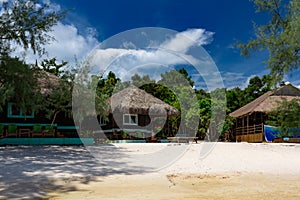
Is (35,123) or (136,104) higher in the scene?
(136,104)

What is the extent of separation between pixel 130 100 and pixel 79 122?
480 cm

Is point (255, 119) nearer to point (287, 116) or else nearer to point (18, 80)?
point (287, 116)

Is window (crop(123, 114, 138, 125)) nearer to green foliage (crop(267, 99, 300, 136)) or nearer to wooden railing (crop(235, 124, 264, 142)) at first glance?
wooden railing (crop(235, 124, 264, 142))

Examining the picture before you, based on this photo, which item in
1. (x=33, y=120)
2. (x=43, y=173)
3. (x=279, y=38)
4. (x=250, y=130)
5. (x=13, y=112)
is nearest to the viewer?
(x=43, y=173)

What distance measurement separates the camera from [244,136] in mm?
24922

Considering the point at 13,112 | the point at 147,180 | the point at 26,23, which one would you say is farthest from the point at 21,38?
the point at 147,180

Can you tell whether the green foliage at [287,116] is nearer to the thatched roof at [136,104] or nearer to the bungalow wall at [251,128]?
the thatched roof at [136,104]

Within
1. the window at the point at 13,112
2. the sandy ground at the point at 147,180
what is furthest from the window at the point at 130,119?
the sandy ground at the point at 147,180

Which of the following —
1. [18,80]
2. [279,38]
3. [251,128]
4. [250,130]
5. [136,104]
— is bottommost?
[250,130]

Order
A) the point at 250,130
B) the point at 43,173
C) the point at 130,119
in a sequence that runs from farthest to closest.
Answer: the point at 250,130
the point at 130,119
the point at 43,173

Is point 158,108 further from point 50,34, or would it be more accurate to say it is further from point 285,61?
point 285,61

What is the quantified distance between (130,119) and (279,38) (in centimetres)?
1415

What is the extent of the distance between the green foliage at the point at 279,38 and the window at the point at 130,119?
13107 mm

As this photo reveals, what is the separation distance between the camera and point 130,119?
20.9m
